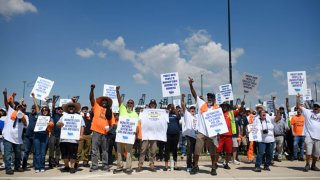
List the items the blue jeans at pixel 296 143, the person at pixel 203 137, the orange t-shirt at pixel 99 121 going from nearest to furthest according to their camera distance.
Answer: the person at pixel 203 137, the orange t-shirt at pixel 99 121, the blue jeans at pixel 296 143

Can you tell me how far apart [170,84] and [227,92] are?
423 cm

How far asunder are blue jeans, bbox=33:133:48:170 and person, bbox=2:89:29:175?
1.46ft

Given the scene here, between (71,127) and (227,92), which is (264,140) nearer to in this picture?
(227,92)

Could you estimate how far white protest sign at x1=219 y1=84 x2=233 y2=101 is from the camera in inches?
576

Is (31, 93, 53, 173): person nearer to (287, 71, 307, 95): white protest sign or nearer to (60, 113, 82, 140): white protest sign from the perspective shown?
(60, 113, 82, 140): white protest sign

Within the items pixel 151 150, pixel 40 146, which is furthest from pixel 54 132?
pixel 151 150

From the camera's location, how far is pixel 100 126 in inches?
390

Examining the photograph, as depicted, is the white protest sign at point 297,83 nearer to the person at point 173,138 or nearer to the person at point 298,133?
the person at point 298,133

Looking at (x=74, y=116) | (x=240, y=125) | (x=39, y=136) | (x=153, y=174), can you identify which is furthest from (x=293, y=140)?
(x=39, y=136)

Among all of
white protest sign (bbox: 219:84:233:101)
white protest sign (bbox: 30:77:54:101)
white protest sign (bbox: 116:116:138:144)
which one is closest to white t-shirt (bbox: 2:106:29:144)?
white protest sign (bbox: 30:77:54:101)

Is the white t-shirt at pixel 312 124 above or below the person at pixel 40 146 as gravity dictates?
above

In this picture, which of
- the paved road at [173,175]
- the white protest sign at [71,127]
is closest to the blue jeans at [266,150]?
the paved road at [173,175]

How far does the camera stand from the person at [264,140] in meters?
10.2

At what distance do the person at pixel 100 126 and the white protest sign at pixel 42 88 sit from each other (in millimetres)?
2703
